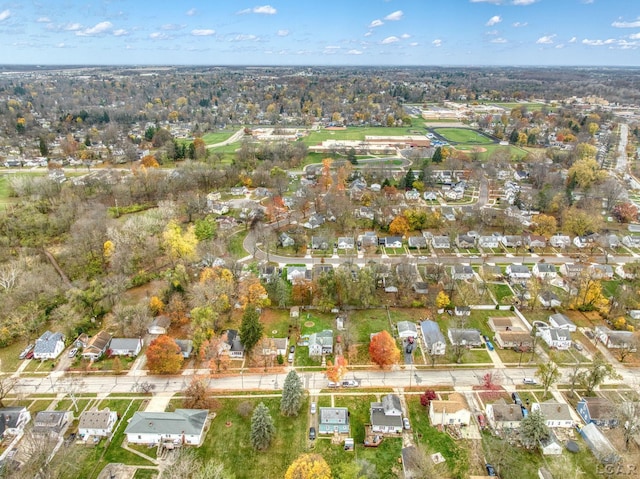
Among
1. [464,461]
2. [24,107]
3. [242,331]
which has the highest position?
[24,107]

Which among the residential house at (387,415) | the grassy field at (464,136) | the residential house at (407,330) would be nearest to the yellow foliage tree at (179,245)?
the residential house at (407,330)

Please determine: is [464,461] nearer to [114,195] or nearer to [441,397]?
[441,397]

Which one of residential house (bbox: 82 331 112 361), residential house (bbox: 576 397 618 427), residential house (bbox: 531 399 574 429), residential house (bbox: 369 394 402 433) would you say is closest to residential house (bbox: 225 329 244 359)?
residential house (bbox: 82 331 112 361)

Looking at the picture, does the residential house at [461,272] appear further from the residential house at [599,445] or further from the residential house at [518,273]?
the residential house at [599,445]

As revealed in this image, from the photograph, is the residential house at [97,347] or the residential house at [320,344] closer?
the residential house at [97,347]

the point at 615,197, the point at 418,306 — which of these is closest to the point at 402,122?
the point at 615,197
